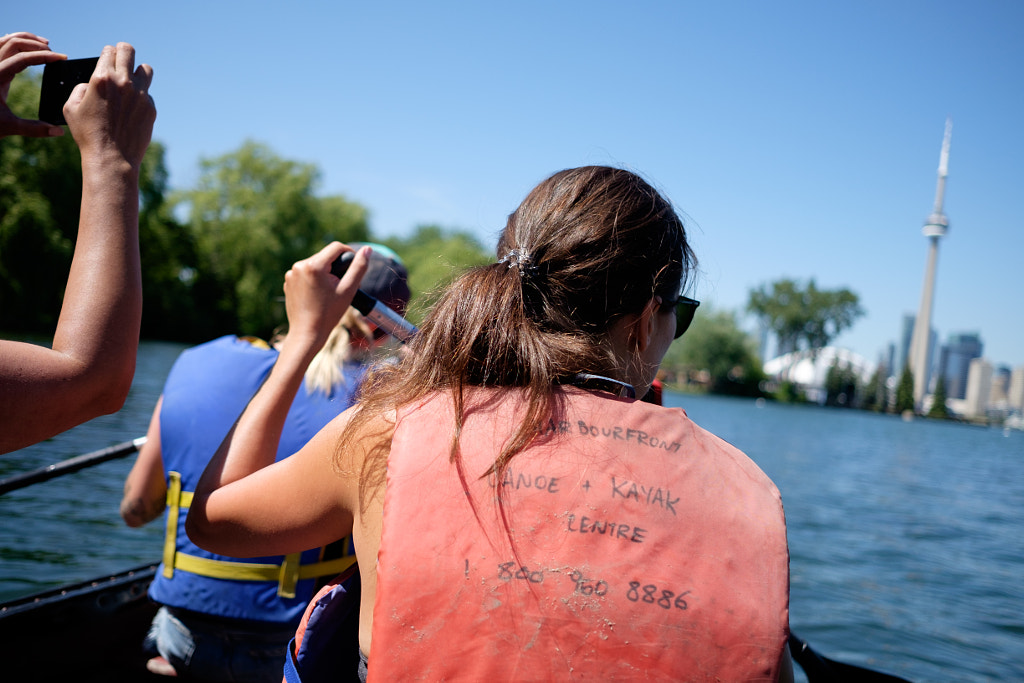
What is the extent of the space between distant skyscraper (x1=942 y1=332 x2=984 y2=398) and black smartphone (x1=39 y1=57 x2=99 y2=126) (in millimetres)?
161335

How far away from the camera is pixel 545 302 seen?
4.06 feet

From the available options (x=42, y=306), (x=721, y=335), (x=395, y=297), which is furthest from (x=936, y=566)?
(x=721, y=335)

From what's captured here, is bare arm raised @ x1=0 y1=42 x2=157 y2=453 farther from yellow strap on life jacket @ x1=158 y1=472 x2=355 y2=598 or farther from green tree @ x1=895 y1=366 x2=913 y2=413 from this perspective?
green tree @ x1=895 y1=366 x2=913 y2=413

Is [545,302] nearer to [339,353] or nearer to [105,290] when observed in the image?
[105,290]

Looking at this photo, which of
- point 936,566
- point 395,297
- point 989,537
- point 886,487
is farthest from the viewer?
point 886,487

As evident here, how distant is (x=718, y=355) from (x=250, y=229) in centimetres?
5178

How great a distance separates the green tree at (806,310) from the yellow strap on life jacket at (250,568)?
3262 inches

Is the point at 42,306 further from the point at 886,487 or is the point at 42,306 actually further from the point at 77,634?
the point at 886,487

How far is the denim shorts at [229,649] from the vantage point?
2.14m

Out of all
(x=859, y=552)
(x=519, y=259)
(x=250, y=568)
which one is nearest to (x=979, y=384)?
(x=859, y=552)

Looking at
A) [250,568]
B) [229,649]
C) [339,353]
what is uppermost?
[339,353]

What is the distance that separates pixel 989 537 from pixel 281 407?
56.9ft

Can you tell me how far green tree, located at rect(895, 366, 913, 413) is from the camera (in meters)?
79.0

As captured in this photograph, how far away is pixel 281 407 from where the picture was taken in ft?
4.70
